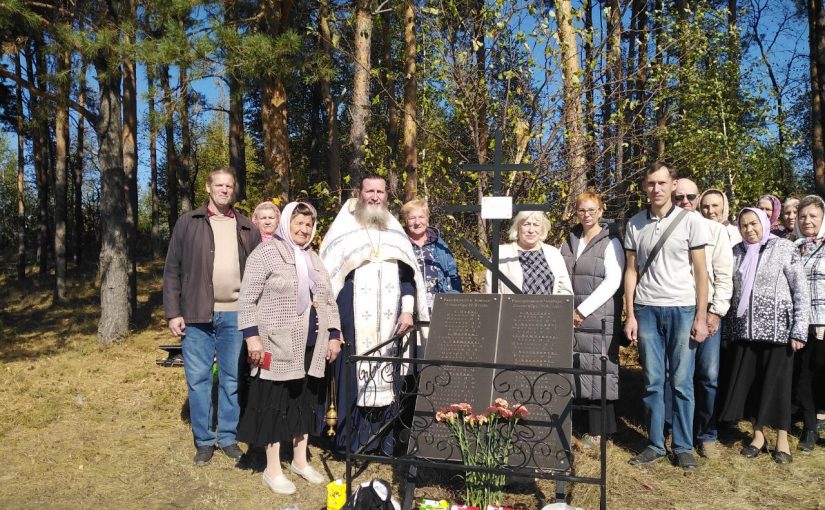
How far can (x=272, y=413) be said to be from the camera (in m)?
4.07

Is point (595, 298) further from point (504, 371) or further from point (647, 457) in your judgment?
point (647, 457)

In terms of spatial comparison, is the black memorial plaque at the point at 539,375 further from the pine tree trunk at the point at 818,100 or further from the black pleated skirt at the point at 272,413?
the pine tree trunk at the point at 818,100

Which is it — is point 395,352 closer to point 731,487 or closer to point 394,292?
point 394,292

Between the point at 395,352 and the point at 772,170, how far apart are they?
13.9 m

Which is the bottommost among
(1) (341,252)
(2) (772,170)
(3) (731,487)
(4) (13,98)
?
(3) (731,487)

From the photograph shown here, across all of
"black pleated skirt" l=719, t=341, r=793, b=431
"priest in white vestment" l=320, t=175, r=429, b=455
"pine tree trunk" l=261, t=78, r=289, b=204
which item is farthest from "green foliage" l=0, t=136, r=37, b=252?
"black pleated skirt" l=719, t=341, r=793, b=431

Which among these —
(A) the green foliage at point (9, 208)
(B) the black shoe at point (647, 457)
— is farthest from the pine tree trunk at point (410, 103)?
(A) the green foliage at point (9, 208)

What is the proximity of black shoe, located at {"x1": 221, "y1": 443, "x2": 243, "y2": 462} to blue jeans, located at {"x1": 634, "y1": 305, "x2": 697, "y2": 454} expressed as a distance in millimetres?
3054

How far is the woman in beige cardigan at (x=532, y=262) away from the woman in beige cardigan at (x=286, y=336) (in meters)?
1.34

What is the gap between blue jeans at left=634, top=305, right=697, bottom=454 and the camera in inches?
171

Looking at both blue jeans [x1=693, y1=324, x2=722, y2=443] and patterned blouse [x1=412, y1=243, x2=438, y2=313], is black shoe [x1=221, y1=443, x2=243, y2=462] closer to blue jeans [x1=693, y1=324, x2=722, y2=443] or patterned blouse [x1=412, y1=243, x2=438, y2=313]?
patterned blouse [x1=412, y1=243, x2=438, y2=313]

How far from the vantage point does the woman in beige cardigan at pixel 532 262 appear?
453cm

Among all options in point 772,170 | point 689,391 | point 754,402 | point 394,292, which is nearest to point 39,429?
point 394,292

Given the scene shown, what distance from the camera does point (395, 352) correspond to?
15.0 ft
